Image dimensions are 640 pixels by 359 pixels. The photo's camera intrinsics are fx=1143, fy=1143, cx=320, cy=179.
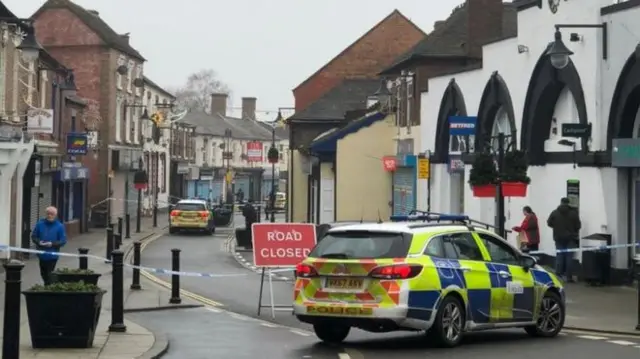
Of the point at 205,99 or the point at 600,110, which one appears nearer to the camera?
the point at 600,110

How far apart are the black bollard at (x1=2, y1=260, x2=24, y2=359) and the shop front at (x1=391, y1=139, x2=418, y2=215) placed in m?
30.4

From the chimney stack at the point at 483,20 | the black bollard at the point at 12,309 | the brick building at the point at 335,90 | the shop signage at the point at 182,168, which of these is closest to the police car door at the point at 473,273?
the black bollard at the point at 12,309

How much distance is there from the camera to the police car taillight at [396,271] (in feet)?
45.4

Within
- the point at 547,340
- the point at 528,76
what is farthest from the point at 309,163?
the point at 547,340

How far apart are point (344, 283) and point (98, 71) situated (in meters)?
47.8

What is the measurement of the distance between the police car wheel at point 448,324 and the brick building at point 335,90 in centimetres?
4080

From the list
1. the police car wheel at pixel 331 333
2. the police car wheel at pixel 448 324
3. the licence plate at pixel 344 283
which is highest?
the licence plate at pixel 344 283

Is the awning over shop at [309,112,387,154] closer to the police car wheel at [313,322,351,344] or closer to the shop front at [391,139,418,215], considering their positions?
the shop front at [391,139,418,215]

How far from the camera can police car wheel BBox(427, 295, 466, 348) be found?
14148mm

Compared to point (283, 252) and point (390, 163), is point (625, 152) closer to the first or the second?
point (283, 252)

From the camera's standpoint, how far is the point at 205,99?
138125mm

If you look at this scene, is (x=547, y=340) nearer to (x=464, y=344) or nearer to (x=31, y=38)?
(x=464, y=344)

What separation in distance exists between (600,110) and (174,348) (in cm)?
1308

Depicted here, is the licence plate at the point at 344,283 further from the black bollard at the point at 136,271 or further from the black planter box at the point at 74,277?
the black bollard at the point at 136,271
